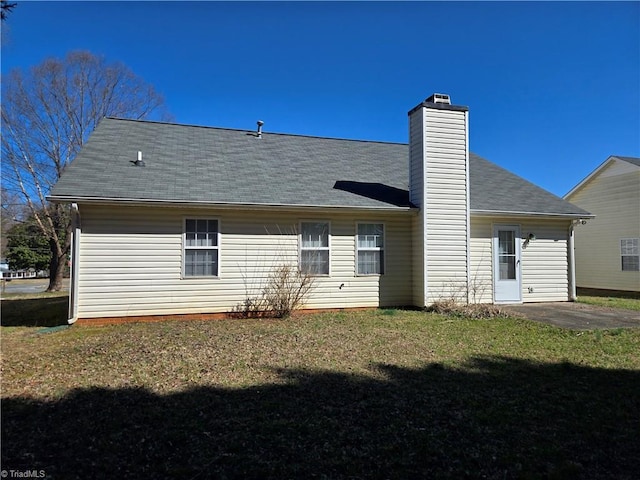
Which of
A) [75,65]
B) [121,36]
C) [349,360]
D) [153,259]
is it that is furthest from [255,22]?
[75,65]

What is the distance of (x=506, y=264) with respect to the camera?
451 inches

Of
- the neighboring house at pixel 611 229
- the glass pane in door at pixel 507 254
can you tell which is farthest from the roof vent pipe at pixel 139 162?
the neighboring house at pixel 611 229

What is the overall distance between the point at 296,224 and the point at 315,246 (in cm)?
74

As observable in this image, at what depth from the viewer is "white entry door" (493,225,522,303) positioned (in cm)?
1130

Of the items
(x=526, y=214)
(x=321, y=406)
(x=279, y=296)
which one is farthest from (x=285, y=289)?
(x=526, y=214)

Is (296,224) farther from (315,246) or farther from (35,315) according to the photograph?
(35,315)

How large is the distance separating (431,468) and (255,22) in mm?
10191

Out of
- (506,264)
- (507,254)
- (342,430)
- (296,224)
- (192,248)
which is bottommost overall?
(342,430)

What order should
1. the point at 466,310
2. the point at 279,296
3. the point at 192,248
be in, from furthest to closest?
the point at 466,310 → the point at 279,296 → the point at 192,248

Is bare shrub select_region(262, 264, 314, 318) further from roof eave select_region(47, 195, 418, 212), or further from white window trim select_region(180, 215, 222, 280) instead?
roof eave select_region(47, 195, 418, 212)

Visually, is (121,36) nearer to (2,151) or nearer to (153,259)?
(153,259)

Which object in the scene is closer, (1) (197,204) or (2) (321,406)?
(2) (321,406)

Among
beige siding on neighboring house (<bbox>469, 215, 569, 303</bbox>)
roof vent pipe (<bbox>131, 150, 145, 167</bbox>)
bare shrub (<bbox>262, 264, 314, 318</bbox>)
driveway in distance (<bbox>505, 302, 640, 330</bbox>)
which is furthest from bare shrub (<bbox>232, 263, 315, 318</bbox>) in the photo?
driveway in distance (<bbox>505, 302, 640, 330</bbox>)

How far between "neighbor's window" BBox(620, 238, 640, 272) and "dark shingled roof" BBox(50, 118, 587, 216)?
646 centimetres
